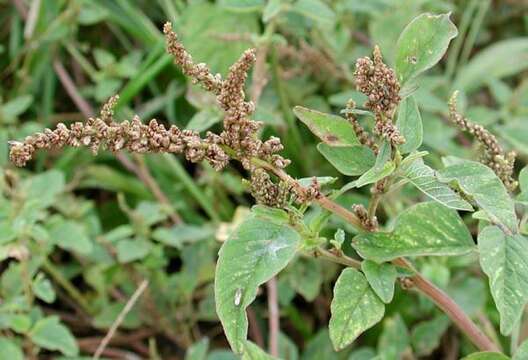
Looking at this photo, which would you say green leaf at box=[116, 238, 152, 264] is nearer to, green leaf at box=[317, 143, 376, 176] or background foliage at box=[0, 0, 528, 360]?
background foliage at box=[0, 0, 528, 360]

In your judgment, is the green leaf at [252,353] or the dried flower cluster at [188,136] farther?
the green leaf at [252,353]

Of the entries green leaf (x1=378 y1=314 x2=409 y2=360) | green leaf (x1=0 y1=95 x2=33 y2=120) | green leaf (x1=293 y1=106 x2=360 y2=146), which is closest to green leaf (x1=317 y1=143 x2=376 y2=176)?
green leaf (x1=293 y1=106 x2=360 y2=146)

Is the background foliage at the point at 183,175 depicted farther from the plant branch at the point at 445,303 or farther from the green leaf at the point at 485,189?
the green leaf at the point at 485,189

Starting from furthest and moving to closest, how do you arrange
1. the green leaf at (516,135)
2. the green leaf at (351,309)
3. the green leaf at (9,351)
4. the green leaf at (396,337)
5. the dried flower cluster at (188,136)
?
the green leaf at (516,135)
the green leaf at (396,337)
the green leaf at (9,351)
the green leaf at (351,309)
the dried flower cluster at (188,136)

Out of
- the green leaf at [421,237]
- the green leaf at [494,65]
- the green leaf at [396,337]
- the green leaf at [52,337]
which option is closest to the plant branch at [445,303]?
the green leaf at [421,237]

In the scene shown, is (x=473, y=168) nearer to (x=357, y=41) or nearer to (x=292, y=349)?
(x=292, y=349)

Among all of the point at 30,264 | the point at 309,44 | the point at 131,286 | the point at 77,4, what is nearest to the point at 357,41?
the point at 309,44

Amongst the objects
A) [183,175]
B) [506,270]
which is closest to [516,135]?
[183,175]

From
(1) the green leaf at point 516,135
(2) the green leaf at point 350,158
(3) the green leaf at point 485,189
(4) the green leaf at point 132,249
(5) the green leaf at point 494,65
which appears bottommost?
(5) the green leaf at point 494,65
